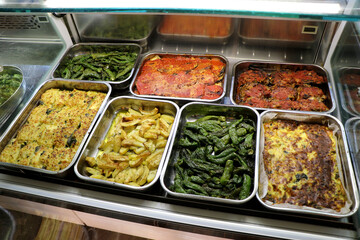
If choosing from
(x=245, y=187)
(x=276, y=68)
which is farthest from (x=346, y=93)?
(x=245, y=187)

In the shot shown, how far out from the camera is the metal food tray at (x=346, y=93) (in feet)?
8.54

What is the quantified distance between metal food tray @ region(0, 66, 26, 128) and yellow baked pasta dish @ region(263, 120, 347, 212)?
121 inches

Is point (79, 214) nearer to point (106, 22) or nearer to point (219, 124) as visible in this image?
point (219, 124)

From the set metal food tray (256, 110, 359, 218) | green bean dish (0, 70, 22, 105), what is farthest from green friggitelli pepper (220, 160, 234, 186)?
green bean dish (0, 70, 22, 105)

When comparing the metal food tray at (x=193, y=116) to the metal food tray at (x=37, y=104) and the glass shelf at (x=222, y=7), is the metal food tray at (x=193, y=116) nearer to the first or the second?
the metal food tray at (x=37, y=104)

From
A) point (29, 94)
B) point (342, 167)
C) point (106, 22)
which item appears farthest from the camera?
point (106, 22)

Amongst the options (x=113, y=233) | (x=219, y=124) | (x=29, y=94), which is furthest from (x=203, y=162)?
(x=29, y=94)

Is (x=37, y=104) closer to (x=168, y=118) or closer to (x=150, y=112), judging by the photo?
(x=150, y=112)

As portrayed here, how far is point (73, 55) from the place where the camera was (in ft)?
13.3

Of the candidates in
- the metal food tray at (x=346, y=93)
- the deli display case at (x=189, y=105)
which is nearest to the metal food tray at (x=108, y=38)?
the deli display case at (x=189, y=105)

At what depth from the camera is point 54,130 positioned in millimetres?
3084

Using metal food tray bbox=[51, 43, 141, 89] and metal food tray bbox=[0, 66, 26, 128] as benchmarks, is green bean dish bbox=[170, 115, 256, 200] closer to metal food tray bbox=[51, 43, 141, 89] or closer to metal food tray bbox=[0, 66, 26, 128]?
metal food tray bbox=[51, 43, 141, 89]

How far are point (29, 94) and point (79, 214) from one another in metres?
1.83

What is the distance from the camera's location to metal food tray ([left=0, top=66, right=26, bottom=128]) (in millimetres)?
3193
